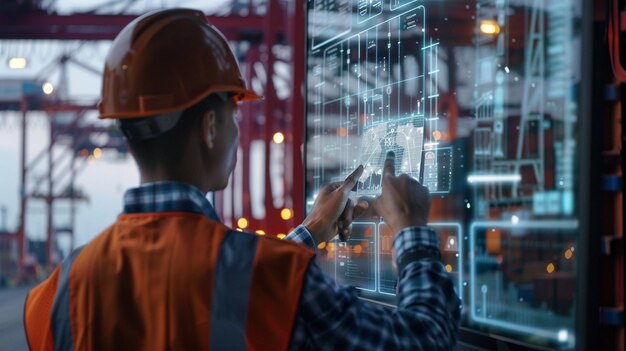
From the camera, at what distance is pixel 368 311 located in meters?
1.02

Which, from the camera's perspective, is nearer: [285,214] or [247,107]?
[285,214]

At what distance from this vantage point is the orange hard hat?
3.56 ft

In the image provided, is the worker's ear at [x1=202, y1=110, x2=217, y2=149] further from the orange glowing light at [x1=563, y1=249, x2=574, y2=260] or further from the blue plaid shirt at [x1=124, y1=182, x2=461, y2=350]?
the orange glowing light at [x1=563, y1=249, x2=574, y2=260]

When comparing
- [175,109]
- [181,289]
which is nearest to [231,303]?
[181,289]

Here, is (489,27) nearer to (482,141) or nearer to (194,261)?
(482,141)

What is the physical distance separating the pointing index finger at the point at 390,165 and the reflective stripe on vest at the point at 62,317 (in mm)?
465

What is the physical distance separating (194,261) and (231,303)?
7 centimetres

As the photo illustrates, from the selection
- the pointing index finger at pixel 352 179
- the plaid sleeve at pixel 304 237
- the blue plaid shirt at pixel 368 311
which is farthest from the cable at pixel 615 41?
the plaid sleeve at pixel 304 237

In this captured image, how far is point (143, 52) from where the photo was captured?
1100mm

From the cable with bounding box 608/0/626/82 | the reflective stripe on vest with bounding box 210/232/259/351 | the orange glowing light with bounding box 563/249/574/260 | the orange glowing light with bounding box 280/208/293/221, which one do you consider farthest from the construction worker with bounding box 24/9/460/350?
the orange glowing light with bounding box 280/208/293/221

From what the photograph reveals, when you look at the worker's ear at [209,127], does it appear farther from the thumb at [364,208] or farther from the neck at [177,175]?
the thumb at [364,208]

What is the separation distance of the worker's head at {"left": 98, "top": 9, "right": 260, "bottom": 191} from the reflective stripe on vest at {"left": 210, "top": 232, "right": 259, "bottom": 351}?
7.0 inches

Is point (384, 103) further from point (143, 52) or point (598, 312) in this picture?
point (598, 312)

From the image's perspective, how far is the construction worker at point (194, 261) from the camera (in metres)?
0.99
